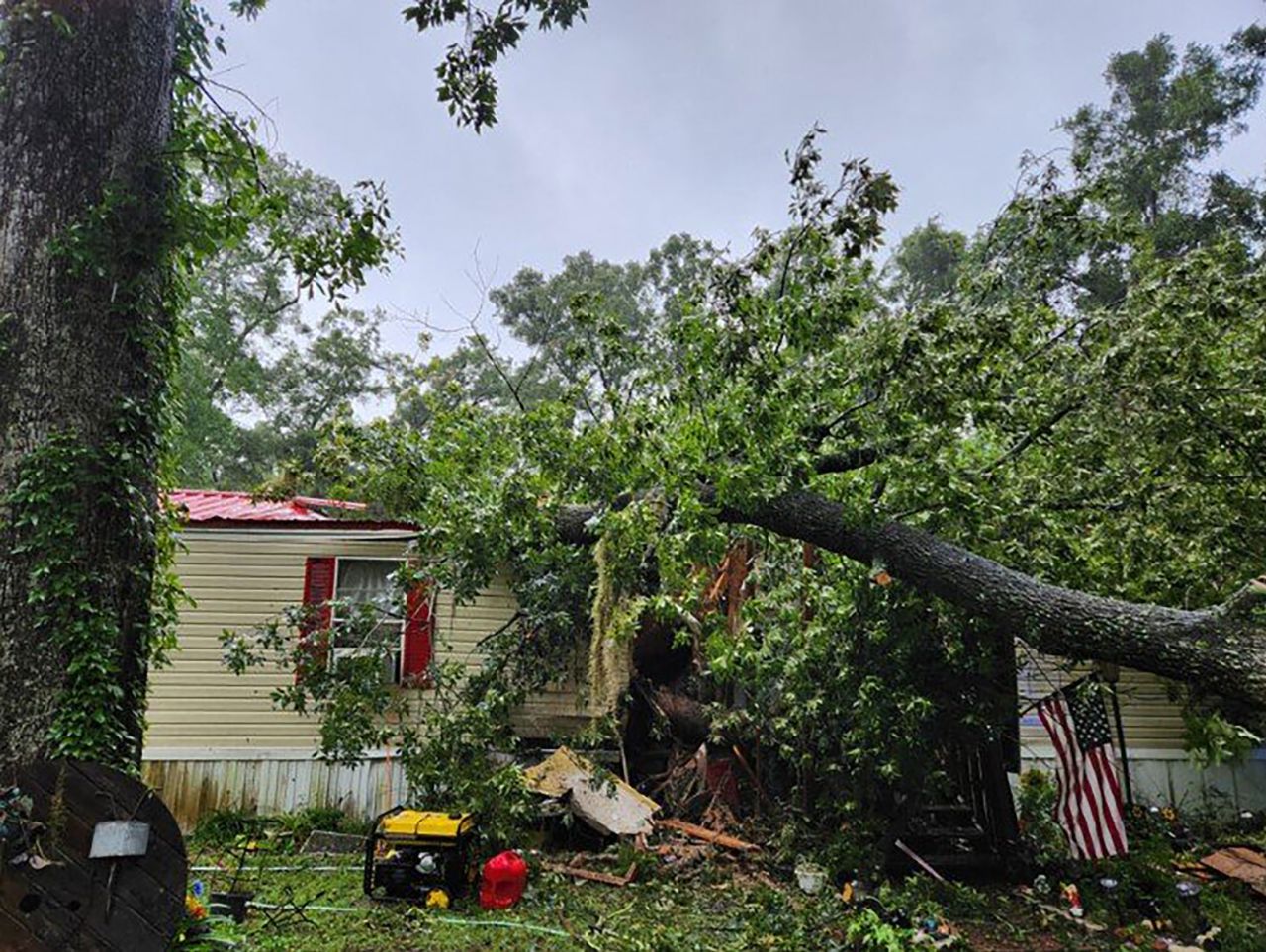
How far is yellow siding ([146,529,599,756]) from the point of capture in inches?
305

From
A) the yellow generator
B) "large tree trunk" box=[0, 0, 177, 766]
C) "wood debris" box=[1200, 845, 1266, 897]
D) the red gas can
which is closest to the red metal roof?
the yellow generator

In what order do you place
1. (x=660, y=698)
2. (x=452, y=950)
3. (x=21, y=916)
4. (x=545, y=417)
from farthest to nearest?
(x=660, y=698)
(x=545, y=417)
(x=452, y=950)
(x=21, y=916)

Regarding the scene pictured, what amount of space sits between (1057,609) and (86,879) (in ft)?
16.7

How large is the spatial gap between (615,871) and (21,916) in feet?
15.5

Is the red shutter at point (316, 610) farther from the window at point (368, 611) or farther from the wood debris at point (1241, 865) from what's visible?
the wood debris at point (1241, 865)

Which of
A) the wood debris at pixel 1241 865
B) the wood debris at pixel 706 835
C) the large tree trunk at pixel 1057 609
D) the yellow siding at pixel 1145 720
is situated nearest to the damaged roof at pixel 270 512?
the large tree trunk at pixel 1057 609

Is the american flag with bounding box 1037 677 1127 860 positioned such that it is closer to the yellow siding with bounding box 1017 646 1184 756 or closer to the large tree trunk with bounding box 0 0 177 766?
the yellow siding with bounding box 1017 646 1184 756

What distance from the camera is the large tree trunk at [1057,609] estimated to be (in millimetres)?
3854

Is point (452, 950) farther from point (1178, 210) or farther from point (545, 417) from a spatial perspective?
point (1178, 210)

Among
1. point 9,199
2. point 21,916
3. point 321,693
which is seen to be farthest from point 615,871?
point 9,199

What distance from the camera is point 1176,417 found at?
17.5ft

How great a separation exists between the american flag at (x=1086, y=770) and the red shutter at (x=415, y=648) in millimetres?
5883

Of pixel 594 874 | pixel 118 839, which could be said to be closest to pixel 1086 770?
pixel 594 874

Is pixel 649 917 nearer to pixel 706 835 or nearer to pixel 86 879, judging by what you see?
pixel 706 835
